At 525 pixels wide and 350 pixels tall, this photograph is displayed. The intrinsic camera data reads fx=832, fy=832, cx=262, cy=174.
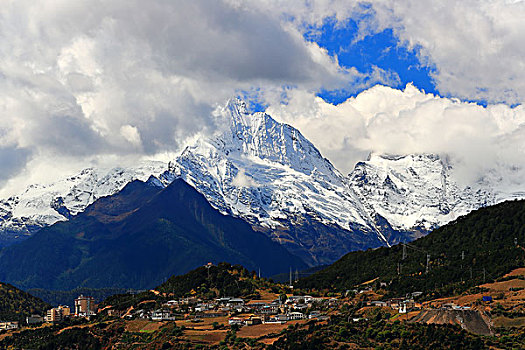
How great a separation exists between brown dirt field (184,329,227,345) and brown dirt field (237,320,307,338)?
14.2 feet

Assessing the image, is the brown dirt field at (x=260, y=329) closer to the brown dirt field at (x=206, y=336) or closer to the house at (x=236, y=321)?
the house at (x=236, y=321)

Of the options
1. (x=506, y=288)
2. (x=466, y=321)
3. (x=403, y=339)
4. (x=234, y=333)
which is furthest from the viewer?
(x=506, y=288)

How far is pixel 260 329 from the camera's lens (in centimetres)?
18850

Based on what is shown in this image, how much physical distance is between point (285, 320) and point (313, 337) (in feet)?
108

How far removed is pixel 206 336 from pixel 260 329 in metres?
12.6

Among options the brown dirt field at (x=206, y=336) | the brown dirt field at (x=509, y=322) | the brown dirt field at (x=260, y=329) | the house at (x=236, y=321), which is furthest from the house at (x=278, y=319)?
the brown dirt field at (x=509, y=322)

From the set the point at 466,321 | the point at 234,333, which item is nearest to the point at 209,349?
the point at 234,333

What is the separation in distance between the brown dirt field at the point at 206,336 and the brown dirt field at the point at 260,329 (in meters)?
4.32

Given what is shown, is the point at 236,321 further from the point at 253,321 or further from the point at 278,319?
the point at 278,319

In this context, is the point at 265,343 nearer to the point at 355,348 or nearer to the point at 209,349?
the point at 209,349

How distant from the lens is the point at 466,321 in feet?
547

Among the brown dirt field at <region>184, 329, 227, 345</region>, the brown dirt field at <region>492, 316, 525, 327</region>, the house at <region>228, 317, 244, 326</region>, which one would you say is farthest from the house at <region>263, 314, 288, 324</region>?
the brown dirt field at <region>492, 316, 525, 327</region>

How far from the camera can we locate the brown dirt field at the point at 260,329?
600ft

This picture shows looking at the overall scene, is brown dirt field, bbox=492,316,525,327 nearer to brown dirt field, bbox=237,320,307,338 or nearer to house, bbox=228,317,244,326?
brown dirt field, bbox=237,320,307,338
